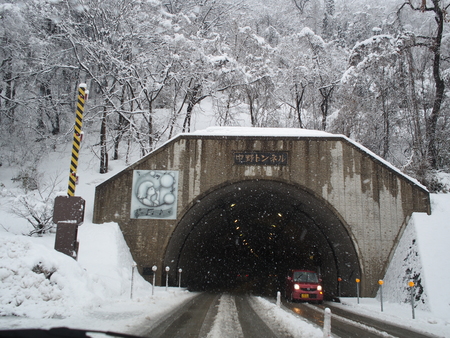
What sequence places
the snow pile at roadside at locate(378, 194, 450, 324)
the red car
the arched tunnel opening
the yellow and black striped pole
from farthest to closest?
the arched tunnel opening, the red car, the snow pile at roadside at locate(378, 194, 450, 324), the yellow and black striped pole

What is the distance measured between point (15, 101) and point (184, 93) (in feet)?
36.1

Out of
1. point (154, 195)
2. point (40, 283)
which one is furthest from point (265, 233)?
point (40, 283)

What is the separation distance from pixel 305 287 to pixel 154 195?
766cm

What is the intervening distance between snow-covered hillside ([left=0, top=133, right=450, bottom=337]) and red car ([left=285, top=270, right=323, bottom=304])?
129cm

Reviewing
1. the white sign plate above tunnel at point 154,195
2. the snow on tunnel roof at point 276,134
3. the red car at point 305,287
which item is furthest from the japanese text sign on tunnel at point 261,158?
the red car at point 305,287

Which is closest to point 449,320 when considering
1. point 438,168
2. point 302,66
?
point 438,168

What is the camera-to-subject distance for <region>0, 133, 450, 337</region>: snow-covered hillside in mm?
6766

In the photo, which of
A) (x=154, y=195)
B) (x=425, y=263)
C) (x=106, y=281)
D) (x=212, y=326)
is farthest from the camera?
(x=154, y=195)

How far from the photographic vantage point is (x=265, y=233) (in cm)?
3325

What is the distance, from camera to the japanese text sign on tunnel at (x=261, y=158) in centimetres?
1653

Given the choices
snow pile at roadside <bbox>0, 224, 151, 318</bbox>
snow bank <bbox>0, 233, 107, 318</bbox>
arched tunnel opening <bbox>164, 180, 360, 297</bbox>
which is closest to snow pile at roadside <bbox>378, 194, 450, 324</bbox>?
arched tunnel opening <bbox>164, 180, 360, 297</bbox>

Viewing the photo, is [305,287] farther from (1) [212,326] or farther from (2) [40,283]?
(2) [40,283]

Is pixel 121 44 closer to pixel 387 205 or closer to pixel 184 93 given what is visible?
pixel 184 93

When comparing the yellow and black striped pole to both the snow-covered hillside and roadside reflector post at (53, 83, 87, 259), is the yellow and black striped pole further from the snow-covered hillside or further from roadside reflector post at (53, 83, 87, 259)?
the snow-covered hillside
